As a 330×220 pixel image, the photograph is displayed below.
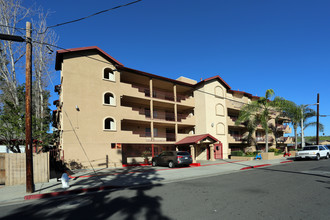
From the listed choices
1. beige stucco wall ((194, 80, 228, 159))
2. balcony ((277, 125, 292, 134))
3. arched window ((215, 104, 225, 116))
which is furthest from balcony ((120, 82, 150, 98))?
balcony ((277, 125, 292, 134))

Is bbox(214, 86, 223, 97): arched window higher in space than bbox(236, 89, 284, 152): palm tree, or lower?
higher

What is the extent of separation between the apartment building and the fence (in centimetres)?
699

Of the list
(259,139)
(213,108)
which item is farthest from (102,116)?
(259,139)

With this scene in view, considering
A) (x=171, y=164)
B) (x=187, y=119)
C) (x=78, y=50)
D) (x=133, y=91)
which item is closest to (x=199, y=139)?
(x=187, y=119)

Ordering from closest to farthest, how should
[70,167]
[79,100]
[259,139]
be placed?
[70,167] → [79,100] → [259,139]

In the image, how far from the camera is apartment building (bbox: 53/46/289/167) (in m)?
20.9

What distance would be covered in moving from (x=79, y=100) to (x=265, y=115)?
23.7m

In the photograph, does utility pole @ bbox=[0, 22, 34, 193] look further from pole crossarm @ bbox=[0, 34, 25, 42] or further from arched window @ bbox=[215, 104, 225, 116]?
arched window @ bbox=[215, 104, 225, 116]

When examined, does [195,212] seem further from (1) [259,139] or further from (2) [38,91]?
(1) [259,139]

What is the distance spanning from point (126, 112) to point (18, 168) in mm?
12791

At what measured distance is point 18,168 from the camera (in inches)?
484

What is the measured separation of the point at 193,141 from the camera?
25.7 meters

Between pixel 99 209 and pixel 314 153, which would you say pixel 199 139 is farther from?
pixel 99 209

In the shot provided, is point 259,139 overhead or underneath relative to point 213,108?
underneath
